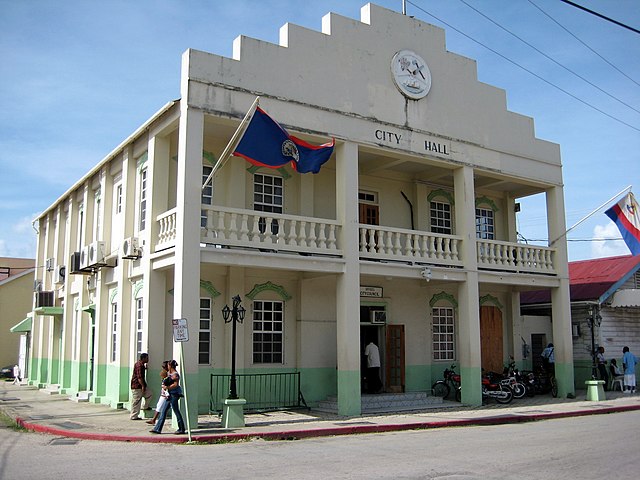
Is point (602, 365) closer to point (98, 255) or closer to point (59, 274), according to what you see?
point (98, 255)

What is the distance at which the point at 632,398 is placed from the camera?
70.7 ft

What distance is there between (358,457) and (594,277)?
19.1 meters

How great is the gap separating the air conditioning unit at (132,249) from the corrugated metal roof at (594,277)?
16.1m

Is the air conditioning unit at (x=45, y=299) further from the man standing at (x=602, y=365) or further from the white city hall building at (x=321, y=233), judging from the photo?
the man standing at (x=602, y=365)

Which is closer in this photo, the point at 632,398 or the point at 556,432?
the point at 556,432

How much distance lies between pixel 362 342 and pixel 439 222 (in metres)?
4.92

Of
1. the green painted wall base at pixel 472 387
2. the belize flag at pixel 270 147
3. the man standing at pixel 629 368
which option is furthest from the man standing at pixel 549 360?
the belize flag at pixel 270 147

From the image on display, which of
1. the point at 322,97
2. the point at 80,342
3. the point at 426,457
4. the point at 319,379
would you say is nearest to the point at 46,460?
the point at 426,457

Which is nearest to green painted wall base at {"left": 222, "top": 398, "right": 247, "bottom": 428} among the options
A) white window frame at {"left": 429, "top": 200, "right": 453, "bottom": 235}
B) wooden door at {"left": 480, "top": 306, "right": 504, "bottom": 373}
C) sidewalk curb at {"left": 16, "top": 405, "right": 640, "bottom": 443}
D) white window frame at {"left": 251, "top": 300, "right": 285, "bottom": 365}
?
sidewalk curb at {"left": 16, "top": 405, "right": 640, "bottom": 443}

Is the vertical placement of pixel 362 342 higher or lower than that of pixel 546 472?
higher

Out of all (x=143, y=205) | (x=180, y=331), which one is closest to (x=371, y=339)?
(x=143, y=205)

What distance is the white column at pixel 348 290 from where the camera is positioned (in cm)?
1700

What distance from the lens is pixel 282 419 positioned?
634 inches

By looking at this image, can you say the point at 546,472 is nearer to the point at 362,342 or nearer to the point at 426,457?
the point at 426,457
